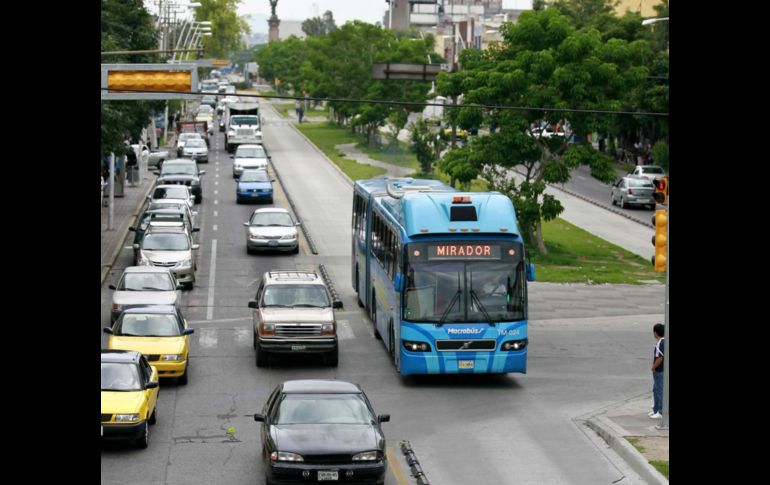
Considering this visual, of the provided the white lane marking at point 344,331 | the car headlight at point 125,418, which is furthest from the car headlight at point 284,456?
the white lane marking at point 344,331

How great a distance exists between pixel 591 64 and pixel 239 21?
11997 cm

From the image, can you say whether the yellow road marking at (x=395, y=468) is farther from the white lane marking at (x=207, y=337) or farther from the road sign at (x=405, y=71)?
the road sign at (x=405, y=71)

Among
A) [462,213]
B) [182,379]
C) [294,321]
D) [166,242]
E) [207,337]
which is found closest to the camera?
[462,213]

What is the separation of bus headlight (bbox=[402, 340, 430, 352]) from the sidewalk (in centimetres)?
333

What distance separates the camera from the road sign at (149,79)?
81.1ft

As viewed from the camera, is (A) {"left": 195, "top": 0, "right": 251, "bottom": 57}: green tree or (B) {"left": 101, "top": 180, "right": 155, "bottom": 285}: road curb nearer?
(B) {"left": 101, "top": 180, "right": 155, "bottom": 285}: road curb

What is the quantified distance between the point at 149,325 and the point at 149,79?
218 inches

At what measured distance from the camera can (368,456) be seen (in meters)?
16.6

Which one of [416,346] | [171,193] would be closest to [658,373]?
[416,346]

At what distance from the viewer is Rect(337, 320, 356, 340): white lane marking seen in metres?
29.5

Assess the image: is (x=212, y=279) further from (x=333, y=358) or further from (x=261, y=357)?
(x=333, y=358)

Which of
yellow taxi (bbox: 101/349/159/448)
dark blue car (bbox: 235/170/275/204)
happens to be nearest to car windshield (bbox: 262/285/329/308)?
yellow taxi (bbox: 101/349/159/448)

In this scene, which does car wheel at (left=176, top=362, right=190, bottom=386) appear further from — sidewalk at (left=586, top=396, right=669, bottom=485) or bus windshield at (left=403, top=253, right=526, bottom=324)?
sidewalk at (left=586, top=396, right=669, bottom=485)
